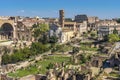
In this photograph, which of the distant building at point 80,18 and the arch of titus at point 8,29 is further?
the distant building at point 80,18

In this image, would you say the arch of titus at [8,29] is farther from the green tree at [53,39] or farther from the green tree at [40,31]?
the green tree at [53,39]

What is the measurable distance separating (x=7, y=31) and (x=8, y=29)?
0.49m

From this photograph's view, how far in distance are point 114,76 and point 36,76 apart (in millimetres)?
6251

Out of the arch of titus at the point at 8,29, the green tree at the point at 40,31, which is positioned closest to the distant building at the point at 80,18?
the green tree at the point at 40,31

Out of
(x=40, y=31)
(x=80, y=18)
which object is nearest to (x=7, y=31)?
(x=40, y=31)

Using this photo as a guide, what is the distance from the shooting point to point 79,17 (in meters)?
85.9

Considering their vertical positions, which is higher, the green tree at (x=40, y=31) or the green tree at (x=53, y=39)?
the green tree at (x=40, y=31)

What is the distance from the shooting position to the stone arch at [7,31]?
5140 centimetres

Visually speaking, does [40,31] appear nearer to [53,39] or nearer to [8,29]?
[8,29]

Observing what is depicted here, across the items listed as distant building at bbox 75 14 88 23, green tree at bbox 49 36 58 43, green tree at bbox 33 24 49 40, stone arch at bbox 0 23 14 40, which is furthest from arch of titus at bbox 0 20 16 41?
distant building at bbox 75 14 88 23

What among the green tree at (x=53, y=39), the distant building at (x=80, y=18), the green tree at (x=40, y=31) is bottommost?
the green tree at (x=53, y=39)

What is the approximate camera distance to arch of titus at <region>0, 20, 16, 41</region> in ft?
169

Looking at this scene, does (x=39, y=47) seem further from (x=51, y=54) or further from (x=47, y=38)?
(x=47, y=38)

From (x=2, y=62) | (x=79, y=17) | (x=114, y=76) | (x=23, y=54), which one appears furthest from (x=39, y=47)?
(x=79, y=17)
